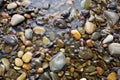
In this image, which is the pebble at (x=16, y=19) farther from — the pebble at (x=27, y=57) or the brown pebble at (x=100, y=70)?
the brown pebble at (x=100, y=70)

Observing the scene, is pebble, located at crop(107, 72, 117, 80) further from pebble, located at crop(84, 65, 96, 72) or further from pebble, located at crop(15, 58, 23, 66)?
pebble, located at crop(15, 58, 23, 66)

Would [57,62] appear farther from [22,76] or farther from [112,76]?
[112,76]

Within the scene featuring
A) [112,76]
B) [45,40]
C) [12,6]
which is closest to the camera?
[112,76]

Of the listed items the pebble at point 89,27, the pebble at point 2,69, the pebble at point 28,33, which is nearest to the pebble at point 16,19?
the pebble at point 28,33

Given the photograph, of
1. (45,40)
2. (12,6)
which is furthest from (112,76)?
(12,6)

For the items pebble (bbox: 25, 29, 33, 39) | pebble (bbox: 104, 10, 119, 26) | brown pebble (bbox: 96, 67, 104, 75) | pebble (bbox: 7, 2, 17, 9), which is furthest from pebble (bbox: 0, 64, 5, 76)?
pebble (bbox: 104, 10, 119, 26)
